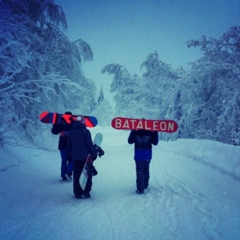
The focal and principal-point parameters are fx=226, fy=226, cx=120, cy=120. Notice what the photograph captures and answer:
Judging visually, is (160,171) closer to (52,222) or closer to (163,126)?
(163,126)

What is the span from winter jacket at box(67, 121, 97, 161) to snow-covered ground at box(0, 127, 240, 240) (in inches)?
42.4

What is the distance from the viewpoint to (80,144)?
5.66 metres

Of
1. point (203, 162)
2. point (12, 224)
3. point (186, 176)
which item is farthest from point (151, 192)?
point (203, 162)

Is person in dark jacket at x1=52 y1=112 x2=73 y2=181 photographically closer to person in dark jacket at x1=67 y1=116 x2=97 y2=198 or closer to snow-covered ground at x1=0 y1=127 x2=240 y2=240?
snow-covered ground at x1=0 y1=127 x2=240 y2=240

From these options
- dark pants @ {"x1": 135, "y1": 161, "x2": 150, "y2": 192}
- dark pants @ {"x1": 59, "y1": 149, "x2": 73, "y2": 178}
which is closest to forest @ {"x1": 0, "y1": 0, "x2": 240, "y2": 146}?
dark pants @ {"x1": 59, "y1": 149, "x2": 73, "y2": 178}

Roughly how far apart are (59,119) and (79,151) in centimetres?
233

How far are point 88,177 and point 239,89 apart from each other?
10351 millimetres

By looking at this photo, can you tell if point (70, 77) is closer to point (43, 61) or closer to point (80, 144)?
point (43, 61)

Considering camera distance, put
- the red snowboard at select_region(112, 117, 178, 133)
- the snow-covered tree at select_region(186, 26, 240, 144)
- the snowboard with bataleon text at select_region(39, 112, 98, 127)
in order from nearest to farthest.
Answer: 1. the red snowboard at select_region(112, 117, 178, 133)
2. the snowboard with bataleon text at select_region(39, 112, 98, 127)
3. the snow-covered tree at select_region(186, 26, 240, 144)

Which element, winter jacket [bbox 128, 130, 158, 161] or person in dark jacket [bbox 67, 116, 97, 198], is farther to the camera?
winter jacket [bbox 128, 130, 158, 161]

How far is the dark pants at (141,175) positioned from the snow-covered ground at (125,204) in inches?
9.1

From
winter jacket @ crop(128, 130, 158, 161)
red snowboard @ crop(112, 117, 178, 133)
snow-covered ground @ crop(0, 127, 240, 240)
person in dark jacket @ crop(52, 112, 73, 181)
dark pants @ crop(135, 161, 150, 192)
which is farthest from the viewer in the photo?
person in dark jacket @ crop(52, 112, 73, 181)

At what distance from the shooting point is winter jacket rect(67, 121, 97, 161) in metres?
5.62

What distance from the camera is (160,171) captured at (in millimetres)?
9125
